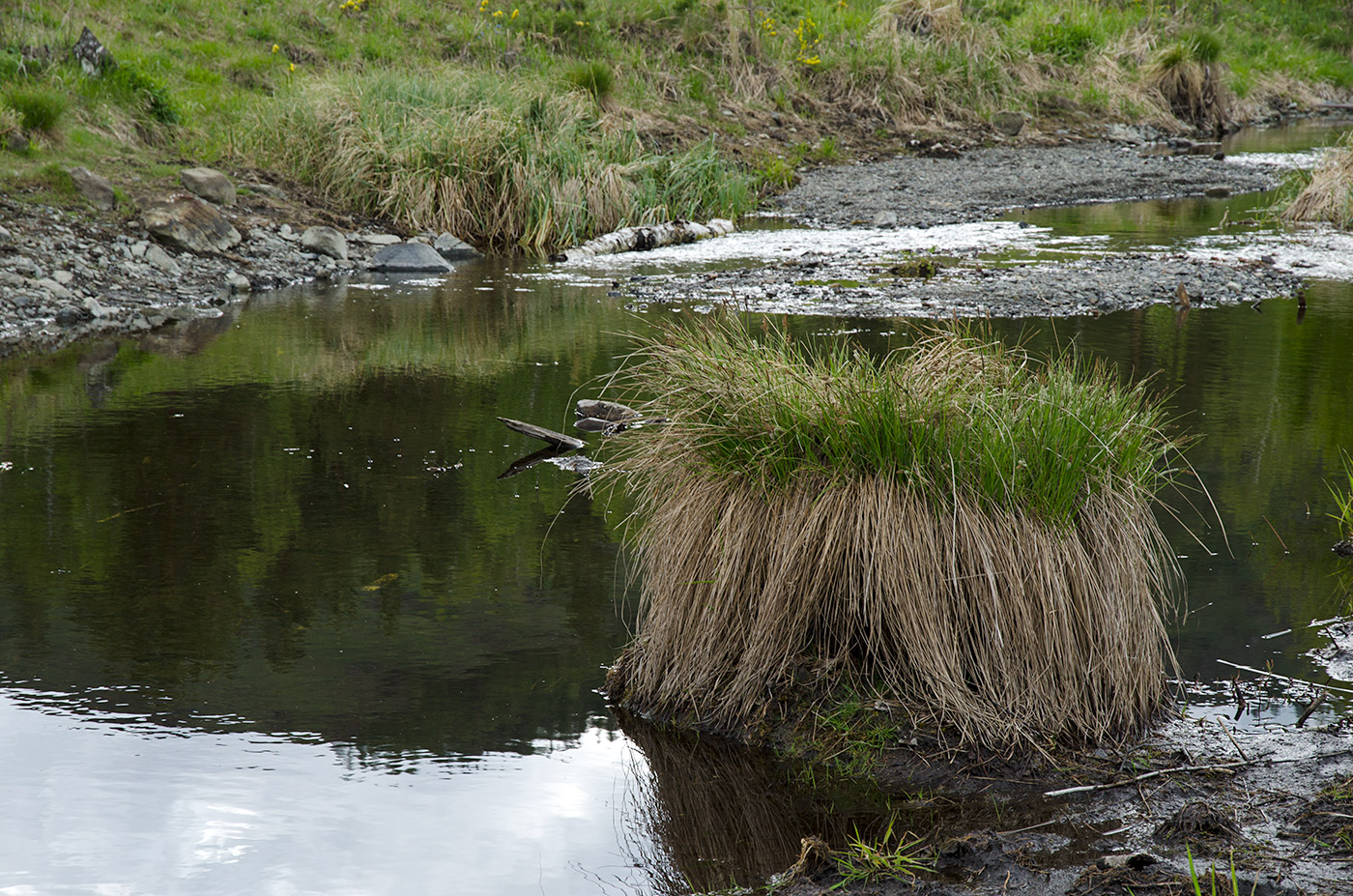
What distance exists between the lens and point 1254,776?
357cm

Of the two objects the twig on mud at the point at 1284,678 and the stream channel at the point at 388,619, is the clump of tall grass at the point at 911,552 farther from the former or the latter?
the twig on mud at the point at 1284,678

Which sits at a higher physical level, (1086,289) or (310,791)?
(1086,289)

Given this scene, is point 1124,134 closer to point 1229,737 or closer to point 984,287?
point 984,287

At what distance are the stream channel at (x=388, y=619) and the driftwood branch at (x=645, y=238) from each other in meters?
4.76

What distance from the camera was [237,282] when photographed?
12391mm

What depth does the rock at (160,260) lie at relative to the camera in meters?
12.2

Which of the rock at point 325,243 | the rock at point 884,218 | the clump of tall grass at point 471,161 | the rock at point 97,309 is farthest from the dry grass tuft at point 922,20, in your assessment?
the rock at point 97,309

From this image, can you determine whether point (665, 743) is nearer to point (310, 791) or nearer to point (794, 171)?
point (310, 791)

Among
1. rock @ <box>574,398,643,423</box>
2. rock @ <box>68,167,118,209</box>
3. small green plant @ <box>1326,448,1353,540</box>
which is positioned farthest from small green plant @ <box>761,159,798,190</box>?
small green plant @ <box>1326,448,1353,540</box>

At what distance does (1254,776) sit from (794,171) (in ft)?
59.6

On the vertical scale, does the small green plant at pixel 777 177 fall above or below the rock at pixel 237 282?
above

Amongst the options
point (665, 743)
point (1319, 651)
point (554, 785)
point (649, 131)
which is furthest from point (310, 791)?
point (649, 131)

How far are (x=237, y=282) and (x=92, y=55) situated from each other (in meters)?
5.47

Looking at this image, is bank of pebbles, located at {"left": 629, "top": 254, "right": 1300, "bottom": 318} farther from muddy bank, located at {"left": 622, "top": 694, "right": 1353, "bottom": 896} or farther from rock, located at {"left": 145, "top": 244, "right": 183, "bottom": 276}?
muddy bank, located at {"left": 622, "top": 694, "right": 1353, "bottom": 896}
